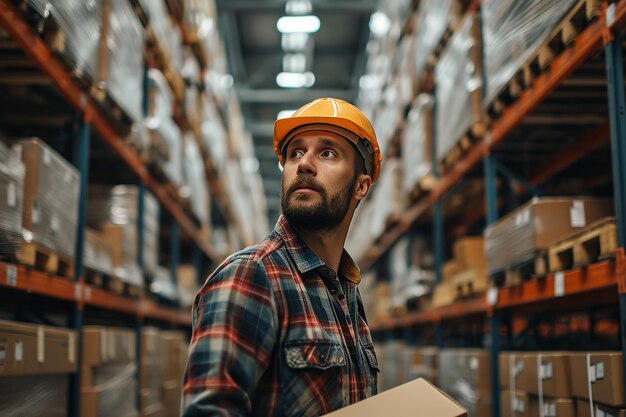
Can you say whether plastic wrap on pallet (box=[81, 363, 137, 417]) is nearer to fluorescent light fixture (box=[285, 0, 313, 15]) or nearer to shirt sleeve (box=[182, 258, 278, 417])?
shirt sleeve (box=[182, 258, 278, 417])

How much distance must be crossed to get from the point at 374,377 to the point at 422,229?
7.04 meters

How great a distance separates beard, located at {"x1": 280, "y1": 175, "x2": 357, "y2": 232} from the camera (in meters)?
2.40

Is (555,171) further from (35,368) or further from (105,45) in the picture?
(35,368)

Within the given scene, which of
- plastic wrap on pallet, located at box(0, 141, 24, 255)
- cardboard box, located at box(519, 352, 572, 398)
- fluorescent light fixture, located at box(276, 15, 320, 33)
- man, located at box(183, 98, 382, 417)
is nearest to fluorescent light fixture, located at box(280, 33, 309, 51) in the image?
fluorescent light fixture, located at box(276, 15, 320, 33)

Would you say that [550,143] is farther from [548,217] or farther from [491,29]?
[548,217]

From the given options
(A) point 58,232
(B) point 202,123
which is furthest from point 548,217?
(B) point 202,123

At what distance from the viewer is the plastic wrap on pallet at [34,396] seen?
150 inches

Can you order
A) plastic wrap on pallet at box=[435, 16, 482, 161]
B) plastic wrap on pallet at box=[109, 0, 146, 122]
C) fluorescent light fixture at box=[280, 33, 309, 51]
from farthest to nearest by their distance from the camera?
1. fluorescent light fixture at box=[280, 33, 309, 51]
2. plastic wrap on pallet at box=[435, 16, 482, 161]
3. plastic wrap on pallet at box=[109, 0, 146, 122]

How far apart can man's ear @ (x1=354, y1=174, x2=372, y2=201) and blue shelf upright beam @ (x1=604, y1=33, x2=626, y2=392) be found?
1482 millimetres

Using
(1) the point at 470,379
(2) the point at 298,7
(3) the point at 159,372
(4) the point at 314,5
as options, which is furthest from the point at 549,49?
(2) the point at 298,7

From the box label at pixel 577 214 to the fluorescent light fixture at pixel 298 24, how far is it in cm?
1021

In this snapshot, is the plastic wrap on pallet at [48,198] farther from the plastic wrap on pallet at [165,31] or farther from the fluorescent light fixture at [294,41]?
the fluorescent light fixture at [294,41]

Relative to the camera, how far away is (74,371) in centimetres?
473

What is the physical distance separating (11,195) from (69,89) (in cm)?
115
